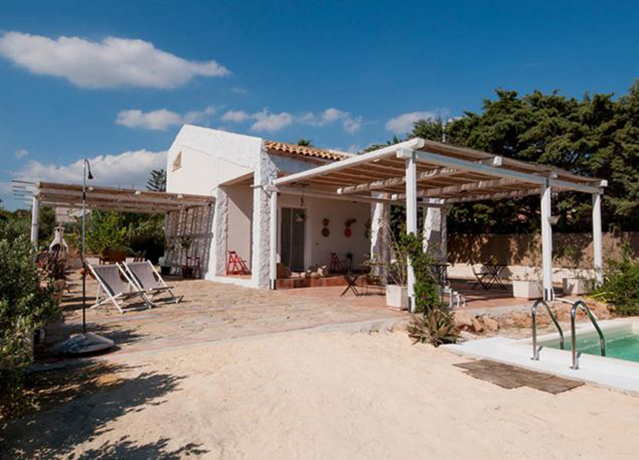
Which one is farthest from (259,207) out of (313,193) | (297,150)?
(297,150)

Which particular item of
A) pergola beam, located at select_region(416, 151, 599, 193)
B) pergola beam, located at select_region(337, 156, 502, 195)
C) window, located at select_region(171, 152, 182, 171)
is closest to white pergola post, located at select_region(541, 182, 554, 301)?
pergola beam, located at select_region(416, 151, 599, 193)

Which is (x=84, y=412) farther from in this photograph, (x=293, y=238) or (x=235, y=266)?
(x=293, y=238)

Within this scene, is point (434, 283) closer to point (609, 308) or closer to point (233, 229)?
point (609, 308)

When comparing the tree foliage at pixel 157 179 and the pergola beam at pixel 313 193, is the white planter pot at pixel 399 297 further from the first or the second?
the tree foliage at pixel 157 179

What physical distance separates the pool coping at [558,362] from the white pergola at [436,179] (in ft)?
7.56

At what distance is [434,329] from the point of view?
6719 millimetres

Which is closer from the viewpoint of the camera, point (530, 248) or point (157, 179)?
point (530, 248)

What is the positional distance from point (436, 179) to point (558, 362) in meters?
6.69

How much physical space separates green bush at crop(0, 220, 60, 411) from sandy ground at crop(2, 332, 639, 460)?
551 millimetres

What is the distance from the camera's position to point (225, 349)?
19.0 feet

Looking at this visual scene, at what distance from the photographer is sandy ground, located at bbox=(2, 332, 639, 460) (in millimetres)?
3133

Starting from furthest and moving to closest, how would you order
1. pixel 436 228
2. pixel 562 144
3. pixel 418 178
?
pixel 436 228 < pixel 562 144 < pixel 418 178

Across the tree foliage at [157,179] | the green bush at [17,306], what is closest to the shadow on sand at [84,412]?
the green bush at [17,306]

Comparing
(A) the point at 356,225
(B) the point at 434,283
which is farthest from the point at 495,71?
(B) the point at 434,283
